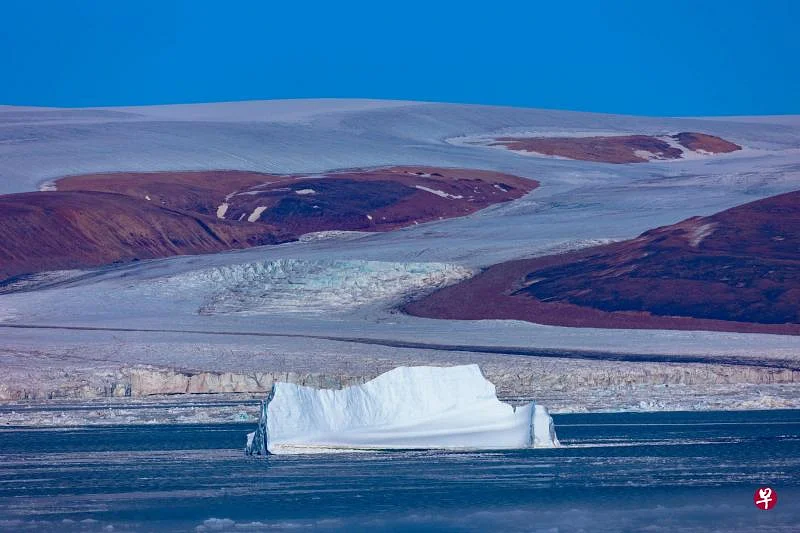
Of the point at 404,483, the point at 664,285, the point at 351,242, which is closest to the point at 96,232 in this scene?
the point at 351,242

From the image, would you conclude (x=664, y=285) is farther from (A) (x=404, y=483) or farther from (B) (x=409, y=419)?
Result: (A) (x=404, y=483)

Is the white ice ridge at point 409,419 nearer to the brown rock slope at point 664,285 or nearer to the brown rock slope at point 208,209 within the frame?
the brown rock slope at point 664,285

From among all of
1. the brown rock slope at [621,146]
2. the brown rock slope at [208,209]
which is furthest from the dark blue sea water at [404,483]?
the brown rock slope at [621,146]

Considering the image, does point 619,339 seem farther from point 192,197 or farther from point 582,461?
point 192,197

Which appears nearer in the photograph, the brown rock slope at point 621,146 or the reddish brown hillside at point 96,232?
the reddish brown hillside at point 96,232

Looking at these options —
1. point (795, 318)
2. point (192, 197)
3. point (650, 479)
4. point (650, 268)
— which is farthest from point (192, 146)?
point (650, 479)
